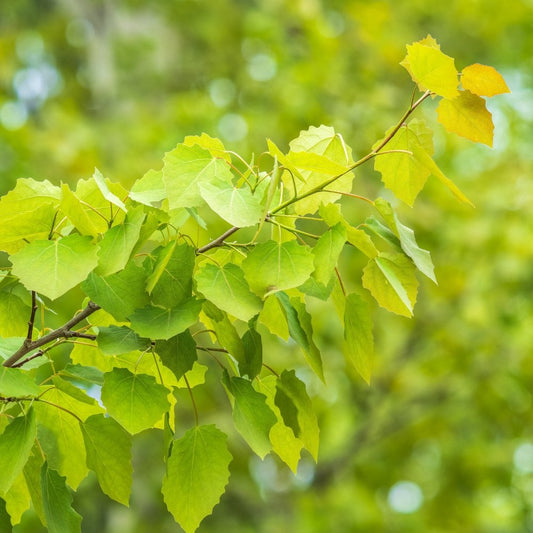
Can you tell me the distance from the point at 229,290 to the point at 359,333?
0.18 meters

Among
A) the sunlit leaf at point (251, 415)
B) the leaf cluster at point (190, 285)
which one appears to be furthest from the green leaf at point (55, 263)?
the sunlit leaf at point (251, 415)

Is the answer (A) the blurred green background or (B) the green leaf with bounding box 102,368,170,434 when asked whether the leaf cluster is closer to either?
(B) the green leaf with bounding box 102,368,170,434

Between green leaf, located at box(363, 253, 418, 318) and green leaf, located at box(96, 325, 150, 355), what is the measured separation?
0.85ft

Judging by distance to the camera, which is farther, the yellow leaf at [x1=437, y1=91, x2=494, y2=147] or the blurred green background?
the blurred green background

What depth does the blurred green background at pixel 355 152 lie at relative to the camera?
16.2 ft

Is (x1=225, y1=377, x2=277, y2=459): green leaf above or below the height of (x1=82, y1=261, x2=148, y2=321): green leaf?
below

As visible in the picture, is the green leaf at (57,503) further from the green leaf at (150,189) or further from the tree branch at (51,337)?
the green leaf at (150,189)

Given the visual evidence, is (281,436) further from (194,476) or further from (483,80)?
(483,80)

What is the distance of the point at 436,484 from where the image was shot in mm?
6867

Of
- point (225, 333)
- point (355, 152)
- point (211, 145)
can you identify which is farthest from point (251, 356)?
point (355, 152)

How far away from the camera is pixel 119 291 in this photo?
84cm

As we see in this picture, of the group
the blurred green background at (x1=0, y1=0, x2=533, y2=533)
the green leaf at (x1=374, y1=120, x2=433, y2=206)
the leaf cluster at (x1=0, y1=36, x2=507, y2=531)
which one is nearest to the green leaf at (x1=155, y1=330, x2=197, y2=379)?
the leaf cluster at (x1=0, y1=36, x2=507, y2=531)

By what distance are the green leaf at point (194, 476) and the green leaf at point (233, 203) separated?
26 centimetres

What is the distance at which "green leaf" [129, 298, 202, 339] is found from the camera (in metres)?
0.80
